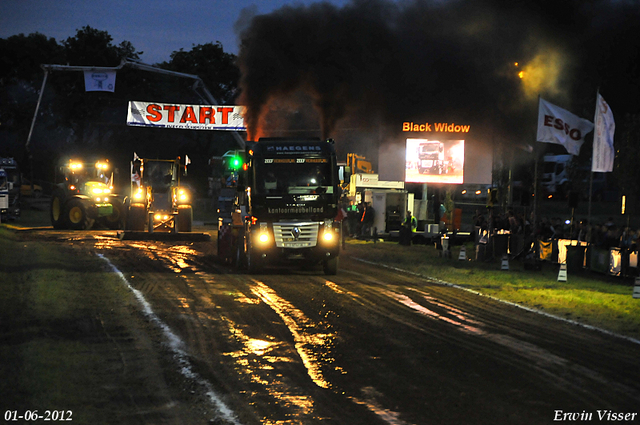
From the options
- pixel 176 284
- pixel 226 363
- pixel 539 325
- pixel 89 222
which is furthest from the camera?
pixel 89 222

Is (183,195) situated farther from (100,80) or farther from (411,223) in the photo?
(100,80)

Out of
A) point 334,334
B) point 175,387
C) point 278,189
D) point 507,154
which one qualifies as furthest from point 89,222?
point 175,387

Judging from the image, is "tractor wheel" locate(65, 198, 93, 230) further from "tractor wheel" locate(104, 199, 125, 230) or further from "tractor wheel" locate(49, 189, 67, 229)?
"tractor wheel" locate(104, 199, 125, 230)

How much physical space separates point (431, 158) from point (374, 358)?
85.3ft

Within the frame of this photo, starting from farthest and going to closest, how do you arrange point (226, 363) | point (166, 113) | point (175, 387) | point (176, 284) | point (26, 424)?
point (166, 113)
point (176, 284)
point (226, 363)
point (175, 387)
point (26, 424)

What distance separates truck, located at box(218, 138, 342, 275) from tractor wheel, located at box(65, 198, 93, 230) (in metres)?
15.7

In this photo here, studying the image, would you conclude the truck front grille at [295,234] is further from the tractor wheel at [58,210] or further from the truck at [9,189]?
the truck at [9,189]

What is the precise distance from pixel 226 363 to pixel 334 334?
227cm

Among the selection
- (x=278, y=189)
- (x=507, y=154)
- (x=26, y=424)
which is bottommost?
(x=26, y=424)

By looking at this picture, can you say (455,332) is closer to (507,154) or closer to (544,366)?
(544,366)

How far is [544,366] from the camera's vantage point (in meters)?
8.11

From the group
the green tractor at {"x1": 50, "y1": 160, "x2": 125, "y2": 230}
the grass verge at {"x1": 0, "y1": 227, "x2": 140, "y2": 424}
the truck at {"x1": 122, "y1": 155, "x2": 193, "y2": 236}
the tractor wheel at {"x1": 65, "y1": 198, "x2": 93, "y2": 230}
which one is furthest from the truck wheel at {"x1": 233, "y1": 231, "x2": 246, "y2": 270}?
the tractor wheel at {"x1": 65, "y1": 198, "x2": 93, "y2": 230}

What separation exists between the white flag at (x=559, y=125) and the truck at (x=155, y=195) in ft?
40.7

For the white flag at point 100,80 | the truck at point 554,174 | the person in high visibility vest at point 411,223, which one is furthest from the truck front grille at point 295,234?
the truck at point 554,174
